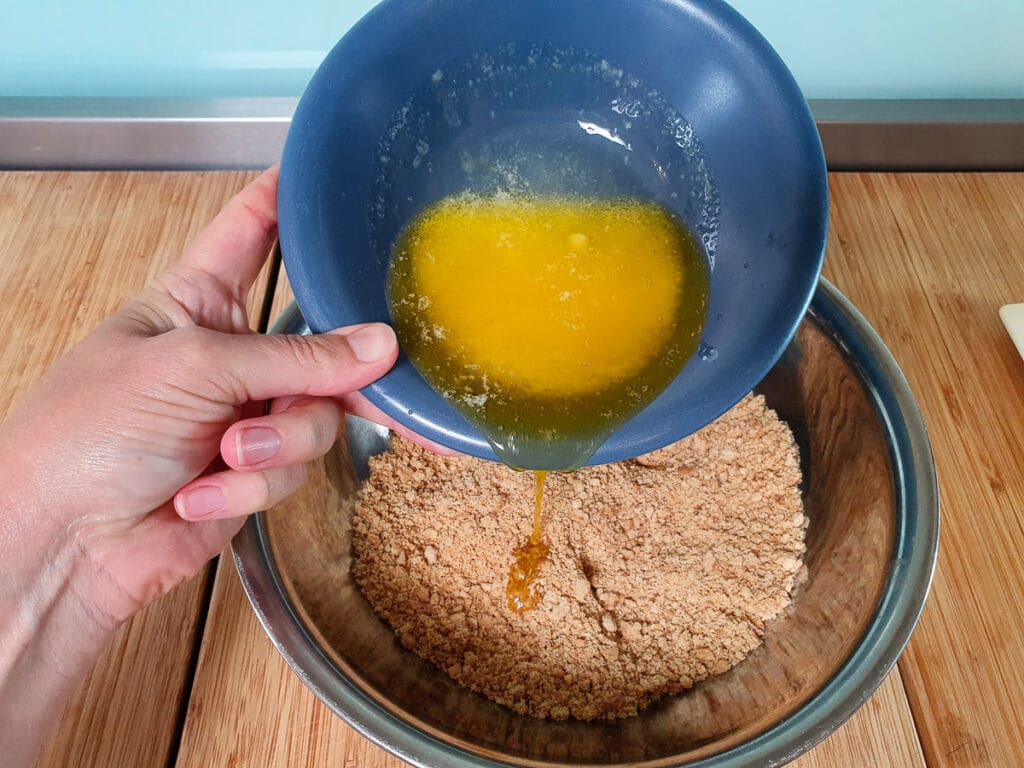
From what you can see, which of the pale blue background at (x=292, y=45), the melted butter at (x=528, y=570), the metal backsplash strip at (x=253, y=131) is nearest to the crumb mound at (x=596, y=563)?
the melted butter at (x=528, y=570)

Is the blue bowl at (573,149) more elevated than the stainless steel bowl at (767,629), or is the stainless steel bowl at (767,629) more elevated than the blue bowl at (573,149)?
the blue bowl at (573,149)

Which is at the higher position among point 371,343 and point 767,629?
point 371,343

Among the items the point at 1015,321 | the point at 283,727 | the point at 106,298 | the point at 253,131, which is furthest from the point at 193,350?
the point at 1015,321

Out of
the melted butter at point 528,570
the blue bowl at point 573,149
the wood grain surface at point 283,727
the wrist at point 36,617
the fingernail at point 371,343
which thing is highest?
the blue bowl at point 573,149

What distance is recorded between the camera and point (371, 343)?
0.64m

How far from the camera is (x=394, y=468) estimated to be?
90cm

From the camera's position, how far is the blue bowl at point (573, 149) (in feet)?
2.13

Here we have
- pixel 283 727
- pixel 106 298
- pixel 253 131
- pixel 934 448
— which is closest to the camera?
pixel 283 727

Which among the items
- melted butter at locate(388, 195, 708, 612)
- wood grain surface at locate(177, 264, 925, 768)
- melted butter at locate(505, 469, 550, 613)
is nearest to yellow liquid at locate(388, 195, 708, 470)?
melted butter at locate(388, 195, 708, 612)

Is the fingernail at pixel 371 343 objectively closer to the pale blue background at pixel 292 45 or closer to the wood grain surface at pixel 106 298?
the wood grain surface at pixel 106 298

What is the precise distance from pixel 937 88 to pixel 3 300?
145cm

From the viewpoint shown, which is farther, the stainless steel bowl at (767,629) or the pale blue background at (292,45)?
the pale blue background at (292,45)

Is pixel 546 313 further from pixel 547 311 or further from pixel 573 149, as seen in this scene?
pixel 573 149

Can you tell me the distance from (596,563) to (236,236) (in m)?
0.52
